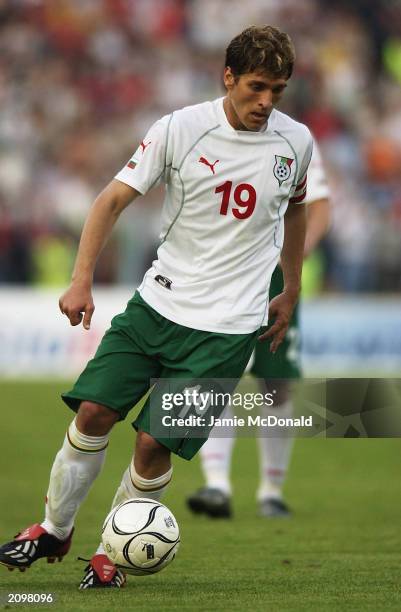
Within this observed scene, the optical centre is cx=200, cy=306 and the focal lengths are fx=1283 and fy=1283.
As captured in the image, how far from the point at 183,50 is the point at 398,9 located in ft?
12.6

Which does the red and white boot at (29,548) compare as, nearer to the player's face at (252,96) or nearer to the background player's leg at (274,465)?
the player's face at (252,96)

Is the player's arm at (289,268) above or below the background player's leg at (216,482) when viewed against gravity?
above

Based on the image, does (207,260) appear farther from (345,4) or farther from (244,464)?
(345,4)

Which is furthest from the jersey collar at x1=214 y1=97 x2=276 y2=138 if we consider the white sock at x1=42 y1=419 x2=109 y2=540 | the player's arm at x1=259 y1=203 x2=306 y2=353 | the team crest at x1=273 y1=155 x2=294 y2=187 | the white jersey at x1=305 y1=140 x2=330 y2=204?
the white jersey at x1=305 y1=140 x2=330 y2=204

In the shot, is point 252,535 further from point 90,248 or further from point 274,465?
point 90,248

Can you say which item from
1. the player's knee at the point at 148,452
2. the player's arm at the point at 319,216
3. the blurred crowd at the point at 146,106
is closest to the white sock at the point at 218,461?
the player's arm at the point at 319,216

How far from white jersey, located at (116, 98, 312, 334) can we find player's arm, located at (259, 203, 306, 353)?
0.26 metres

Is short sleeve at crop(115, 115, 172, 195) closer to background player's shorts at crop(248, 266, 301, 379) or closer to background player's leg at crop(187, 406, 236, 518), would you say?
background player's shorts at crop(248, 266, 301, 379)

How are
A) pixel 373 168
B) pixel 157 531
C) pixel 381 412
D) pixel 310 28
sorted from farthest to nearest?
pixel 310 28, pixel 373 168, pixel 381 412, pixel 157 531

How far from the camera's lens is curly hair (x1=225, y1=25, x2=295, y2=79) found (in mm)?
4770

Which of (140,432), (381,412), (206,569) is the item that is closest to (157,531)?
(140,432)

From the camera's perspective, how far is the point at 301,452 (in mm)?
10844

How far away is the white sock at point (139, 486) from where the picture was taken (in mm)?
5062

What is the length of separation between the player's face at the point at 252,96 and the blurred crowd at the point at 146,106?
452 inches
